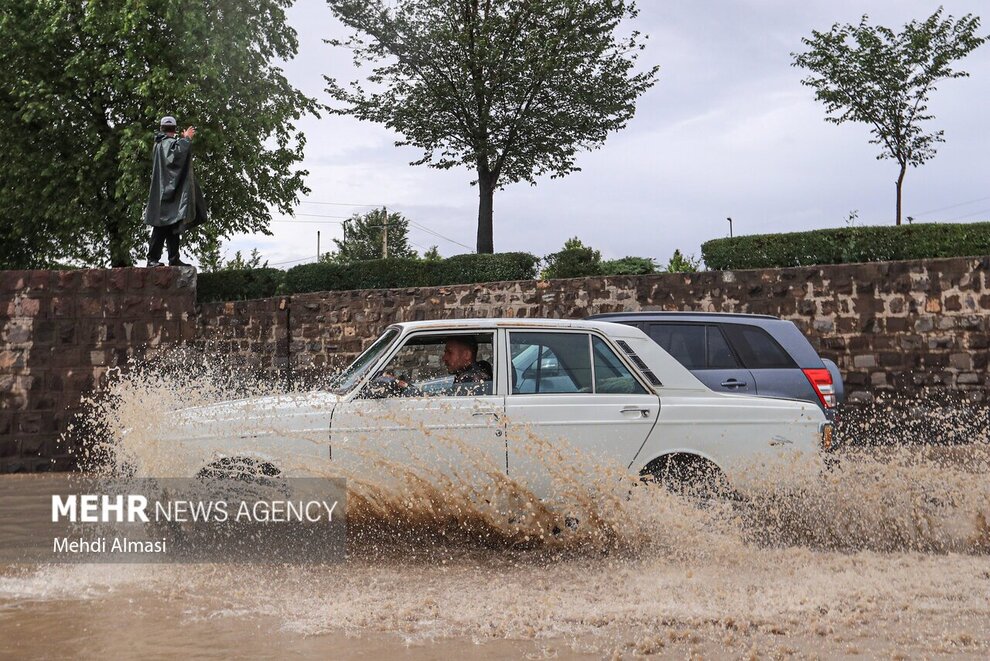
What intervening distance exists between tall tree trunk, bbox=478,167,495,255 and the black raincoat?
1590 centimetres

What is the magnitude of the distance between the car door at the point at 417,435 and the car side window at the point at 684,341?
3842 millimetres

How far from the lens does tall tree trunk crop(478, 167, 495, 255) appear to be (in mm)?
28781

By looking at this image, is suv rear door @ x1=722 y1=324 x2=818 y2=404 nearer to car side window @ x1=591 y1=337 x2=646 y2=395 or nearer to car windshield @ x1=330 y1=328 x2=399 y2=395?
car side window @ x1=591 y1=337 x2=646 y2=395

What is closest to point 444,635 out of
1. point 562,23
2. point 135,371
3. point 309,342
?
point 135,371

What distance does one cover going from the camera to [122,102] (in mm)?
25172

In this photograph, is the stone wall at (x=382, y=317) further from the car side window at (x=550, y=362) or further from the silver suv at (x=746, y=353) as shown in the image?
the car side window at (x=550, y=362)

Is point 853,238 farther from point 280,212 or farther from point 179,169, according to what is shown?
point 280,212

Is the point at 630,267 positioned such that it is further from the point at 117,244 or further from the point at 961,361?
the point at 117,244

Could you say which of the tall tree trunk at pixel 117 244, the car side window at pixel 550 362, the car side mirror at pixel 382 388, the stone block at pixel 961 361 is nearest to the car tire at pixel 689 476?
the car side window at pixel 550 362

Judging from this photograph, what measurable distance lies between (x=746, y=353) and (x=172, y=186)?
845cm

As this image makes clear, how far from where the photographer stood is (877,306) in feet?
50.0

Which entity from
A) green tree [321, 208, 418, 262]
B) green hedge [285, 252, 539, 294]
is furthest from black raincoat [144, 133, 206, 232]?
green tree [321, 208, 418, 262]

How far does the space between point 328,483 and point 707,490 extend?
8.62 ft

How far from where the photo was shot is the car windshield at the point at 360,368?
6449mm
